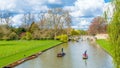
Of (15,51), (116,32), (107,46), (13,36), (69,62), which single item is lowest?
(69,62)

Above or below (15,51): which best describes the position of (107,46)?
below

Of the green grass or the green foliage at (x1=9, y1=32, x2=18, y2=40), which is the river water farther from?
the green foliage at (x1=9, y1=32, x2=18, y2=40)

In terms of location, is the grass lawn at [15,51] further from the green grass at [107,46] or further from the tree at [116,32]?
the tree at [116,32]

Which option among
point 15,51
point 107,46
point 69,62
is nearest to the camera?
point 69,62

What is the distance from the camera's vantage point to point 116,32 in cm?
1275

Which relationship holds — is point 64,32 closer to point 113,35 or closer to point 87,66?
point 87,66

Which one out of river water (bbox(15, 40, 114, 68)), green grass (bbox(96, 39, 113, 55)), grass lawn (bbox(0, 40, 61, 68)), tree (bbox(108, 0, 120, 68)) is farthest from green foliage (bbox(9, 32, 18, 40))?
tree (bbox(108, 0, 120, 68))

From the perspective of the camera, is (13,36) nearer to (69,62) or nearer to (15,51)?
(15,51)

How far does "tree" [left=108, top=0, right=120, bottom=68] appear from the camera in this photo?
12.6 meters

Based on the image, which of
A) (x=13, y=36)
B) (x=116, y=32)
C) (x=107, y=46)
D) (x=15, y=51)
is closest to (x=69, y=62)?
(x=15, y=51)

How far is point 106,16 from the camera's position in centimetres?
1345

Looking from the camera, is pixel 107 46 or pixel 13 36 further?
pixel 13 36

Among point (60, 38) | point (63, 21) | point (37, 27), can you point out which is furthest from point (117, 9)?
point (37, 27)

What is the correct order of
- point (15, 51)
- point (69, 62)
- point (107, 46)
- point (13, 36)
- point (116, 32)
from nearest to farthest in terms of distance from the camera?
point (116, 32), point (69, 62), point (15, 51), point (107, 46), point (13, 36)
